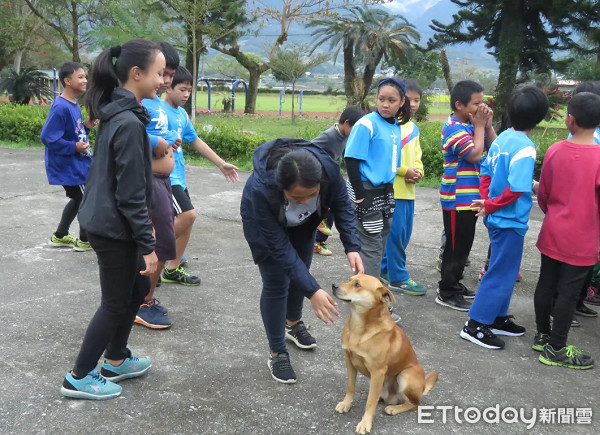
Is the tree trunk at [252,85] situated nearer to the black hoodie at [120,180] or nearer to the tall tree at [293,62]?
the tall tree at [293,62]

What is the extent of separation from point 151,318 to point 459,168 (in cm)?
254

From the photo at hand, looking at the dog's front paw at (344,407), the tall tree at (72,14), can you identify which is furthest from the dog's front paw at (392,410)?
the tall tree at (72,14)

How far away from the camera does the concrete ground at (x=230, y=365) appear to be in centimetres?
295

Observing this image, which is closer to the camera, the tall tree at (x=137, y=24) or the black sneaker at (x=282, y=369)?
the black sneaker at (x=282, y=369)

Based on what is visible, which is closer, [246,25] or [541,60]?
[541,60]

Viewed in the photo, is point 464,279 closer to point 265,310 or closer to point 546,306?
point 546,306

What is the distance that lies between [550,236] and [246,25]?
91.9ft

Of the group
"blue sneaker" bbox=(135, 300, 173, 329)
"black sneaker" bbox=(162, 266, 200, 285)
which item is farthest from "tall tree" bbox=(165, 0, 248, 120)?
"blue sneaker" bbox=(135, 300, 173, 329)

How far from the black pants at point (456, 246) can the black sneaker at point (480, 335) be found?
60 centimetres

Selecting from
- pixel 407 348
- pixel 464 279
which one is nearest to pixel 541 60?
pixel 464 279

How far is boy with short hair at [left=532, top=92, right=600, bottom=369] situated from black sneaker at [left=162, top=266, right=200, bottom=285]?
268 centimetres

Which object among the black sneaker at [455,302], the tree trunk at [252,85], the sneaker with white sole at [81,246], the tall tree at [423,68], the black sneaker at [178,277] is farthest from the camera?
the tall tree at [423,68]

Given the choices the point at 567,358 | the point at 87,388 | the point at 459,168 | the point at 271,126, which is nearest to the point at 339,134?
the point at 459,168

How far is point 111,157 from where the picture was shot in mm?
2783
